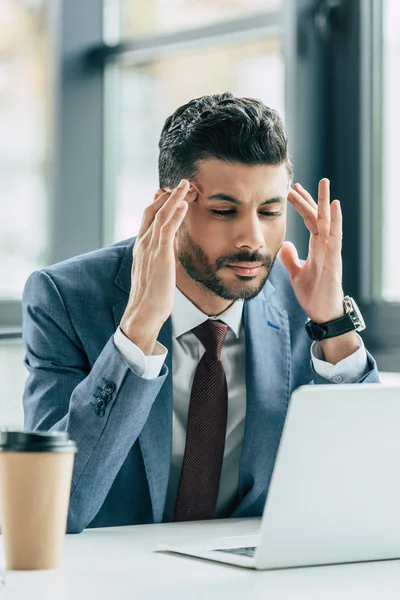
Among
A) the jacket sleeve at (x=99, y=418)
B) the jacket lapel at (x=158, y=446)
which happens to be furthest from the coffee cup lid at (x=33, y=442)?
the jacket lapel at (x=158, y=446)

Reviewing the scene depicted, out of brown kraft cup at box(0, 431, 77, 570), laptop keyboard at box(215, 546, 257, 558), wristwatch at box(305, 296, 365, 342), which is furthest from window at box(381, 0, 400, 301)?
brown kraft cup at box(0, 431, 77, 570)

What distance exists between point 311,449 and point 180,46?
2.42 m

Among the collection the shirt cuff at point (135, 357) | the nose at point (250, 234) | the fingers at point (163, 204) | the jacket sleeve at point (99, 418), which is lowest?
the jacket sleeve at point (99, 418)

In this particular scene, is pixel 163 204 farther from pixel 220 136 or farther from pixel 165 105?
pixel 165 105

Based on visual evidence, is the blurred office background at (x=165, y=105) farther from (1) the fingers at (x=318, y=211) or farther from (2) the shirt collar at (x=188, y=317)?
(2) the shirt collar at (x=188, y=317)

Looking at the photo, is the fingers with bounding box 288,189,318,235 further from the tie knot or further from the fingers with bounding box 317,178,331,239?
the tie knot

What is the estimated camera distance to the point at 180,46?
3244mm

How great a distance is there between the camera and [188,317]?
1.89m

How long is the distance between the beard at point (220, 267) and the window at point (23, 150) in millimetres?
1809

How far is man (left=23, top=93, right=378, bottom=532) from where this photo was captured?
5.65ft

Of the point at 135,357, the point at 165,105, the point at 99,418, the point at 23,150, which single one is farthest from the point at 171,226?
the point at 23,150

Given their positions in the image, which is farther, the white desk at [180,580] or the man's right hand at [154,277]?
the man's right hand at [154,277]

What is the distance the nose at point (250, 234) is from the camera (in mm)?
1760

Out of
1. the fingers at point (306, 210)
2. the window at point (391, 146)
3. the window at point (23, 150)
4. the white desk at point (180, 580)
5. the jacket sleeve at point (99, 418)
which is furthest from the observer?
the window at point (23, 150)
